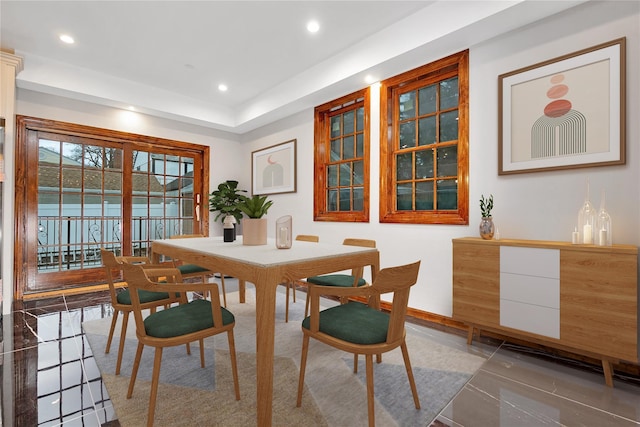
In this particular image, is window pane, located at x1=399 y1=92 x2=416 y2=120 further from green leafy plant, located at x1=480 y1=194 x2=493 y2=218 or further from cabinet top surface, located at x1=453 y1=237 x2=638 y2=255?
cabinet top surface, located at x1=453 y1=237 x2=638 y2=255

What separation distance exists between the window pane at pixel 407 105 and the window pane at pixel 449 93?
310mm

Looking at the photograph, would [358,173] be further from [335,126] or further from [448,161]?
[448,161]

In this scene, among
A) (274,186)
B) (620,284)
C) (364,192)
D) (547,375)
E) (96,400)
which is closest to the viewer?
(96,400)

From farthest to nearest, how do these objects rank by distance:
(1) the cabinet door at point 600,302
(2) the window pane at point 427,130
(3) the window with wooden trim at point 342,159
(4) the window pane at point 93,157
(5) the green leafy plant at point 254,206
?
1. (4) the window pane at point 93,157
2. (3) the window with wooden trim at point 342,159
3. (2) the window pane at point 427,130
4. (5) the green leafy plant at point 254,206
5. (1) the cabinet door at point 600,302

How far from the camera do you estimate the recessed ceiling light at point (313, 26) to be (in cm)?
293

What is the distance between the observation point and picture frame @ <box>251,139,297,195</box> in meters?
4.68

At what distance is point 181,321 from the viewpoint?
1561mm

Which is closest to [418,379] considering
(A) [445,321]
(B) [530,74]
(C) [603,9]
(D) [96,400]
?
(A) [445,321]

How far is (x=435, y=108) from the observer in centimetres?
312

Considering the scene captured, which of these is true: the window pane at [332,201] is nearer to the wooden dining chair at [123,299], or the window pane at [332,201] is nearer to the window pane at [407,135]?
the window pane at [407,135]

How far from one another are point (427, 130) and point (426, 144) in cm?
15

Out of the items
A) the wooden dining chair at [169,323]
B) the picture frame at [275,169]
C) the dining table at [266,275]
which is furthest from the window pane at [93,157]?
the wooden dining chair at [169,323]

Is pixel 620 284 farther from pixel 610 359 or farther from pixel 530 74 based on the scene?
pixel 530 74

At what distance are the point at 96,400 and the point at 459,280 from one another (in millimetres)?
2617
